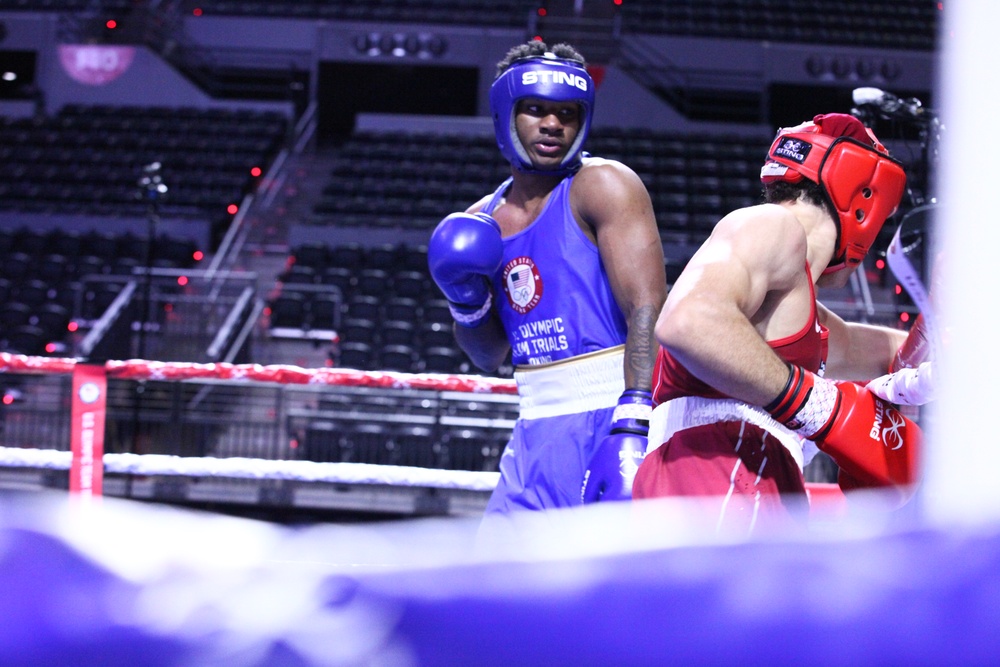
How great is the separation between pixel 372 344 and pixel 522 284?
234 inches

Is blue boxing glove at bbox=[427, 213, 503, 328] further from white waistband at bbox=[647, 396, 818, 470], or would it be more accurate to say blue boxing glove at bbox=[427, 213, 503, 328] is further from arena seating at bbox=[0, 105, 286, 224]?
arena seating at bbox=[0, 105, 286, 224]

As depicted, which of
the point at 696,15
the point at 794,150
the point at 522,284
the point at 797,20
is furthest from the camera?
the point at 696,15

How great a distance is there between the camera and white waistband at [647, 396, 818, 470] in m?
1.59

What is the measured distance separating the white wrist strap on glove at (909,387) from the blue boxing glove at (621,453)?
40cm

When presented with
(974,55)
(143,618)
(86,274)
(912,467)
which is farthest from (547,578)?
(86,274)

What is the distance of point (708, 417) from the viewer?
160 centimetres

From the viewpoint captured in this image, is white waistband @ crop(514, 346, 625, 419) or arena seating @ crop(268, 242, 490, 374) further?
arena seating @ crop(268, 242, 490, 374)

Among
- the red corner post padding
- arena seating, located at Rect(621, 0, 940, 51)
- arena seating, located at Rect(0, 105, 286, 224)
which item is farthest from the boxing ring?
arena seating, located at Rect(621, 0, 940, 51)

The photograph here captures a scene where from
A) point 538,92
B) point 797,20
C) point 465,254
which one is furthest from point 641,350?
point 797,20

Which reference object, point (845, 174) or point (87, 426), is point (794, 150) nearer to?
point (845, 174)

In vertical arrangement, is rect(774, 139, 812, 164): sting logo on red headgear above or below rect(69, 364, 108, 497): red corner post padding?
above

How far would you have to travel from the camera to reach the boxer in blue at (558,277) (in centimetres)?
196

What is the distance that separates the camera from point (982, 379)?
1.59 ft

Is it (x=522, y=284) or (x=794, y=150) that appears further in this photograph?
(x=522, y=284)
